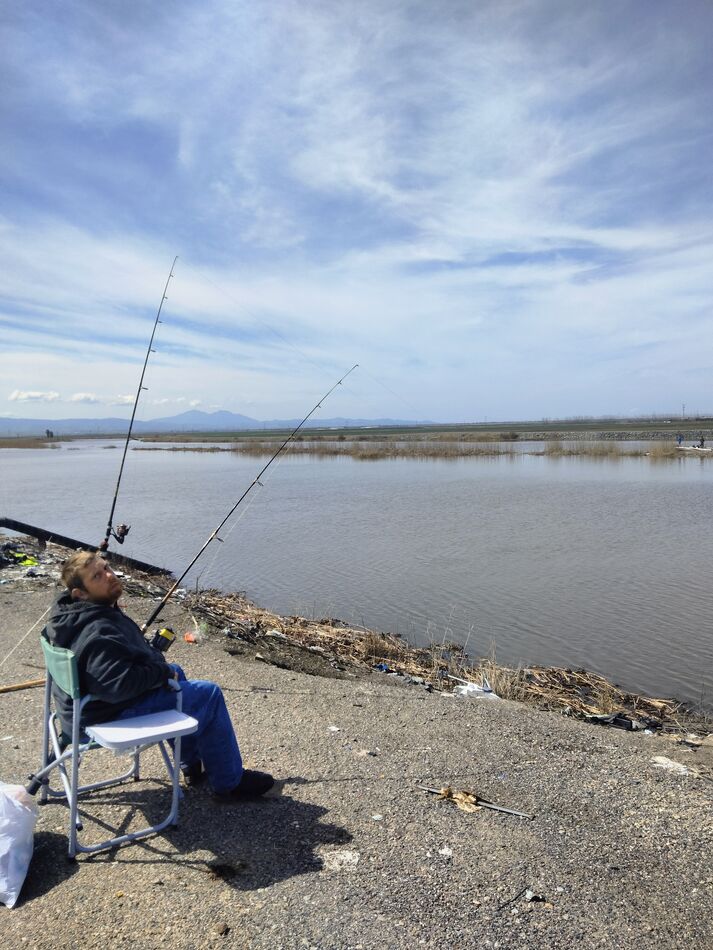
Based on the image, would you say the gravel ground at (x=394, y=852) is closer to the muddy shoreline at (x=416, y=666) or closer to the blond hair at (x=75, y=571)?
the blond hair at (x=75, y=571)

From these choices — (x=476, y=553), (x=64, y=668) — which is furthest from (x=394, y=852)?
(x=476, y=553)

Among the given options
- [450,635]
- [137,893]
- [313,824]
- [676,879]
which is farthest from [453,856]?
[450,635]

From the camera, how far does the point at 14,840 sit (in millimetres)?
2904

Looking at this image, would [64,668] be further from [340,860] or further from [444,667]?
[444,667]

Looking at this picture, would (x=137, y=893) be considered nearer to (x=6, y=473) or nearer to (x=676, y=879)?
(x=676, y=879)

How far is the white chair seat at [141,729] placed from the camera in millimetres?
3025

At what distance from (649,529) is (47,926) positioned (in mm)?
15914

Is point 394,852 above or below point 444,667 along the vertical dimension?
above

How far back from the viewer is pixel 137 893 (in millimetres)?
2891

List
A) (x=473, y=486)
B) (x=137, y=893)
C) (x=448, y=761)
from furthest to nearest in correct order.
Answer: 1. (x=473, y=486)
2. (x=448, y=761)
3. (x=137, y=893)

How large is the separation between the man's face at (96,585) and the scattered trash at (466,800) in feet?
6.56

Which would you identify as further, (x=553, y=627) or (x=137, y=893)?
(x=553, y=627)

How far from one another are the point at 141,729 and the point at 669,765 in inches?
130

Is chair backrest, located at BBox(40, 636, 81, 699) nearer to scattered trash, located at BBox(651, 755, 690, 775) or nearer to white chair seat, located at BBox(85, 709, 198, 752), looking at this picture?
white chair seat, located at BBox(85, 709, 198, 752)
